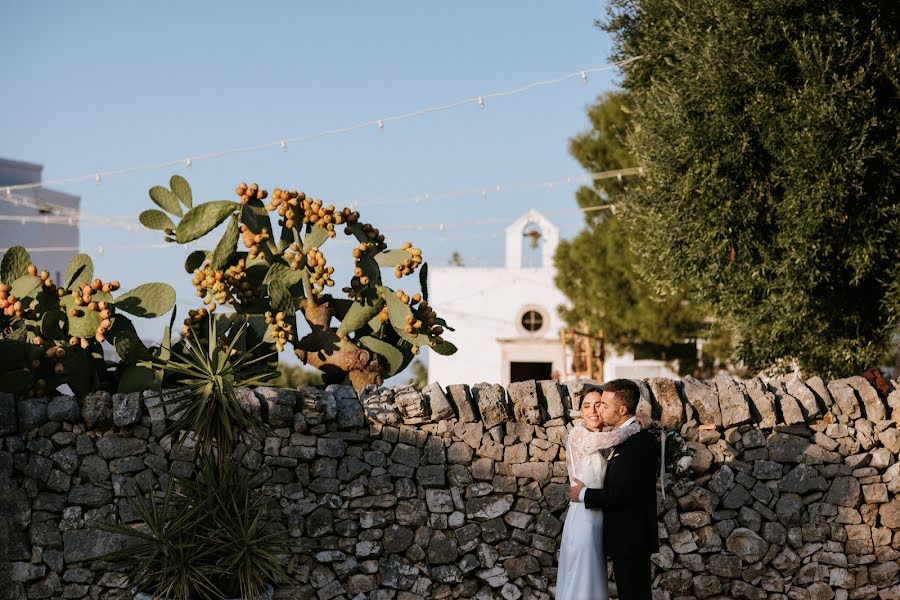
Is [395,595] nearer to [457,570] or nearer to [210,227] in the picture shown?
[457,570]

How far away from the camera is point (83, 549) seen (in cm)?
701

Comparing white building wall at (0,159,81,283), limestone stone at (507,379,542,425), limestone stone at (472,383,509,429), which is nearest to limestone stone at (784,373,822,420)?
limestone stone at (507,379,542,425)

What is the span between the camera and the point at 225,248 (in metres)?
8.16

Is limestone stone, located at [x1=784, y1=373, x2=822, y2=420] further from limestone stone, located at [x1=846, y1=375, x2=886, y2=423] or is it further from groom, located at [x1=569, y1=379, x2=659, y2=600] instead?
groom, located at [x1=569, y1=379, x2=659, y2=600]

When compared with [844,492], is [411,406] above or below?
above

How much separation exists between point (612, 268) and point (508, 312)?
326 inches

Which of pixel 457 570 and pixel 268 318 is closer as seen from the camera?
pixel 457 570

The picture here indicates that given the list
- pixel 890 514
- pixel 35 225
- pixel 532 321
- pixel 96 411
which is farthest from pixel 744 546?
pixel 35 225

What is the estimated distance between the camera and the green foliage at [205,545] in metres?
6.41

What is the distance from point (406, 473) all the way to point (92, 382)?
241cm

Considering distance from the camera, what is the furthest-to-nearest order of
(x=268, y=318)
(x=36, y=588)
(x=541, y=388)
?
1. (x=268, y=318)
2. (x=541, y=388)
3. (x=36, y=588)

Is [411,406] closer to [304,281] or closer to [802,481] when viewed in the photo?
[304,281]

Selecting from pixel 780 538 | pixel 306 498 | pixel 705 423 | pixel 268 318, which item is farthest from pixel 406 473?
pixel 780 538

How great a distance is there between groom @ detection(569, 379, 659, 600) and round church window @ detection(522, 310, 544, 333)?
25.4 m
